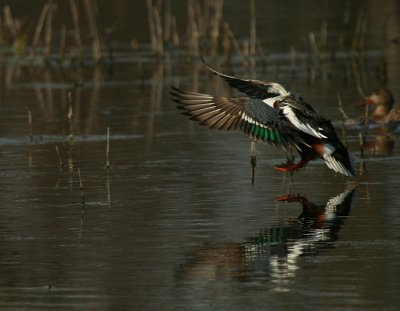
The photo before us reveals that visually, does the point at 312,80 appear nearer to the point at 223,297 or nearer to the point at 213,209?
the point at 213,209

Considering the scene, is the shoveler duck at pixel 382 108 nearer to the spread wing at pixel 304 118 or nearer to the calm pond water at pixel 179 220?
the calm pond water at pixel 179 220

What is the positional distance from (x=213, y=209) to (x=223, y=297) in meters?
3.25

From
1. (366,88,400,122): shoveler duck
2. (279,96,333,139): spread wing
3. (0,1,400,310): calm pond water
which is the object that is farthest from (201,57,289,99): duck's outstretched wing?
(366,88,400,122): shoveler duck

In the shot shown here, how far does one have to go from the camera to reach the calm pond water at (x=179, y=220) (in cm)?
791

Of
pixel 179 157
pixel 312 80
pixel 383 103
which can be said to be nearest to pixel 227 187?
pixel 179 157

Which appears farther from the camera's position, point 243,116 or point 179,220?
point 243,116

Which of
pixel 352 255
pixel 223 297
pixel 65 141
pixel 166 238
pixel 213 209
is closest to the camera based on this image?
pixel 223 297

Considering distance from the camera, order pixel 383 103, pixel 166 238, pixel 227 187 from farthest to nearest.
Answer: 1. pixel 383 103
2. pixel 227 187
3. pixel 166 238

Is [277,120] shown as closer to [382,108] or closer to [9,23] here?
[382,108]

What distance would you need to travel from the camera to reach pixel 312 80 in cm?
2227

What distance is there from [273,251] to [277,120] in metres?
2.59

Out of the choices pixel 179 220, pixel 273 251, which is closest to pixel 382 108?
pixel 179 220

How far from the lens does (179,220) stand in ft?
34.2

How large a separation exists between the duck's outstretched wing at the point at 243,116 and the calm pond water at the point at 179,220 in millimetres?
551
